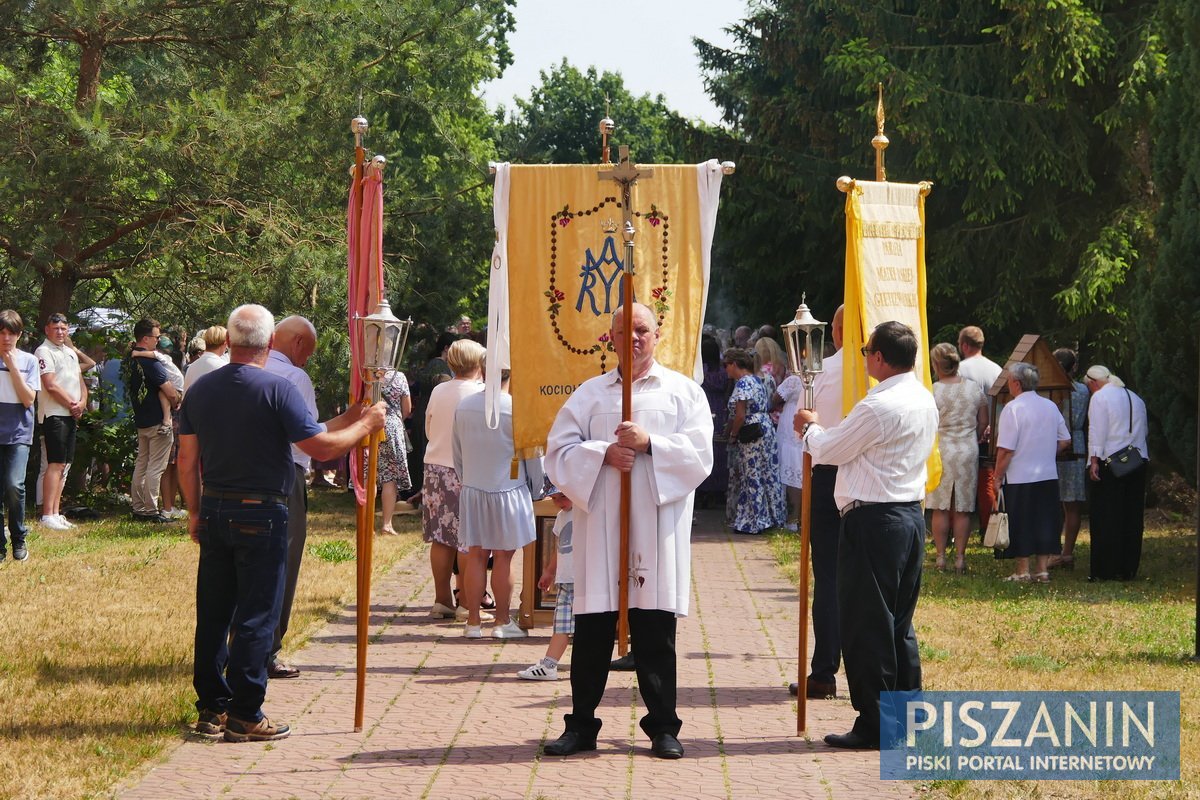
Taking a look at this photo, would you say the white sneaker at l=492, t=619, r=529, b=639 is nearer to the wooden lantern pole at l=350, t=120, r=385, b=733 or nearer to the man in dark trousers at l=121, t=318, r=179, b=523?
the wooden lantern pole at l=350, t=120, r=385, b=733

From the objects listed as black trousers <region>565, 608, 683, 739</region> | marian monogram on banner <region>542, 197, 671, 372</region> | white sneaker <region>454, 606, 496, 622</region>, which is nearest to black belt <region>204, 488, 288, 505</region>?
black trousers <region>565, 608, 683, 739</region>

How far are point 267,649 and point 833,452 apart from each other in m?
2.86

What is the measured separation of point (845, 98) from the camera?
27469 mm

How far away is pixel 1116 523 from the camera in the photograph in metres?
13.4

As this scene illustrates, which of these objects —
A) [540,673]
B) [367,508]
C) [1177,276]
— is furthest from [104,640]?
[1177,276]

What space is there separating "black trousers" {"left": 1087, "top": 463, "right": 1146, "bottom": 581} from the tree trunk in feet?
37.1

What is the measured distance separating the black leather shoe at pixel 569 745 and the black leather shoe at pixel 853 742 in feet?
3.76

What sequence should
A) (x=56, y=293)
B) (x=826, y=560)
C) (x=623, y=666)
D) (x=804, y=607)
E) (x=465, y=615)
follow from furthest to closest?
(x=56, y=293) → (x=465, y=615) → (x=623, y=666) → (x=826, y=560) → (x=804, y=607)

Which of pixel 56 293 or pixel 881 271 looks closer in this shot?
pixel 881 271

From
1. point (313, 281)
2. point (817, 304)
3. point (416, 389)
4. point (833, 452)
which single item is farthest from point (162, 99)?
point (817, 304)

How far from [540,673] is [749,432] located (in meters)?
8.15

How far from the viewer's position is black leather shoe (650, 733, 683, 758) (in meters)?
7.15

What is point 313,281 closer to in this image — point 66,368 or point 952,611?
point 66,368

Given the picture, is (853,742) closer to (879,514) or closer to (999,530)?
(879,514)
